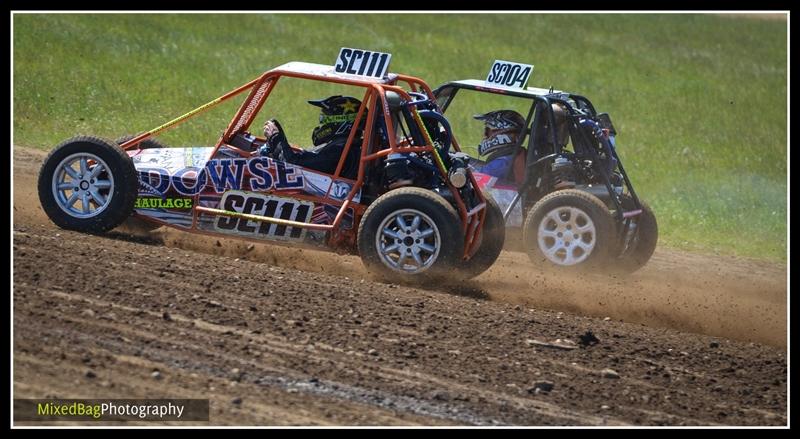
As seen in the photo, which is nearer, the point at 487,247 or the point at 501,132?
the point at 487,247

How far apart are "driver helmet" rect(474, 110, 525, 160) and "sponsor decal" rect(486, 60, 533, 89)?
1.02ft

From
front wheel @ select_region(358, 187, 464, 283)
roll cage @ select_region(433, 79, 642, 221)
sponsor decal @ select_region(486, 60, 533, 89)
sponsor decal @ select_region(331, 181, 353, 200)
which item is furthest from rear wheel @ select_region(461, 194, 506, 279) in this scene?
sponsor decal @ select_region(486, 60, 533, 89)

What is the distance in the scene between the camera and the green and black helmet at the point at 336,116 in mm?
11141

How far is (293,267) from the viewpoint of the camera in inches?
437

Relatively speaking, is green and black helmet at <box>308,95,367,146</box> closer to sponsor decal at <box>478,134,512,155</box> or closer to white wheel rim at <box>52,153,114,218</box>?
white wheel rim at <box>52,153,114,218</box>

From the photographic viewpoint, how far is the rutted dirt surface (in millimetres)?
7520

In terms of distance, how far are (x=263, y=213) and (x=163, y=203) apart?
92 cm

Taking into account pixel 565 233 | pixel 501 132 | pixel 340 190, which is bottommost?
pixel 565 233

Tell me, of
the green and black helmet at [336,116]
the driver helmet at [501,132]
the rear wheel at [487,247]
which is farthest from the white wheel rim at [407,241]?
the driver helmet at [501,132]

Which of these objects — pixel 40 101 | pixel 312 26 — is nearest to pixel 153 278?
pixel 40 101

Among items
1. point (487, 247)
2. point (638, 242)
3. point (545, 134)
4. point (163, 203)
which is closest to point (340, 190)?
point (487, 247)

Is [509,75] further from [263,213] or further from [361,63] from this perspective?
[263,213]

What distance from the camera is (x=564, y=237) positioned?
1251cm

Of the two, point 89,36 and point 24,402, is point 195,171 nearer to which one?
point 24,402
